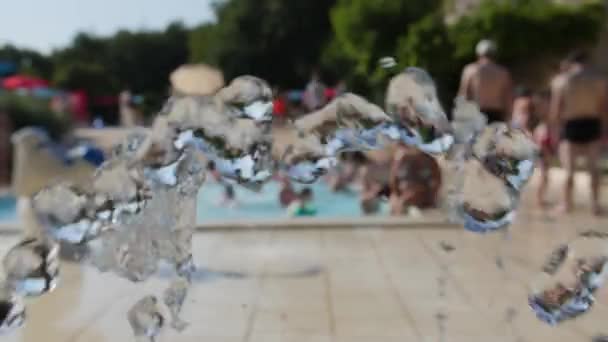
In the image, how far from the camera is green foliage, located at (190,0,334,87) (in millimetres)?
41250

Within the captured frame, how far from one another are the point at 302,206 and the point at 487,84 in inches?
100

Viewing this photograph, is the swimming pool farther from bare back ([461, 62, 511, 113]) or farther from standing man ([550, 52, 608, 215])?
standing man ([550, 52, 608, 215])

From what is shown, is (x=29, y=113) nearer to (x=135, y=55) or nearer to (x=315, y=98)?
(x=315, y=98)

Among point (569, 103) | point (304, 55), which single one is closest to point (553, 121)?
point (569, 103)

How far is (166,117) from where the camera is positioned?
292 cm

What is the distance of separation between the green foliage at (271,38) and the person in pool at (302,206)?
3016 cm

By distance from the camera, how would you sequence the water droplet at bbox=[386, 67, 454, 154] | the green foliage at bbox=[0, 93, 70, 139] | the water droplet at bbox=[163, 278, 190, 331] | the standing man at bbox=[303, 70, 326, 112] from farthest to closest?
the green foliage at bbox=[0, 93, 70, 139] < the standing man at bbox=[303, 70, 326, 112] < the water droplet at bbox=[163, 278, 190, 331] < the water droplet at bbox=[386, 67, 454, 154]

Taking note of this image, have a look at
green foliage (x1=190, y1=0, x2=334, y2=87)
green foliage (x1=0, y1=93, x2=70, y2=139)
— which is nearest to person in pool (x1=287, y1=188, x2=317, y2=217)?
green foliage (x1=0, y1=93, x2=70, y2=139)

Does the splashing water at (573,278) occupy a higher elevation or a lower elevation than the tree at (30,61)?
lower

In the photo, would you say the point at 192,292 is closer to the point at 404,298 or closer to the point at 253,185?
the point at 404,298

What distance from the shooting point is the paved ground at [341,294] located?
3793 millimetres

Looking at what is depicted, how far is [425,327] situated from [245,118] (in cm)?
142

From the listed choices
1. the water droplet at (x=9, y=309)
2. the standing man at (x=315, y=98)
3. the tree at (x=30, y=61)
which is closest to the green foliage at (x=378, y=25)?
the standing man at (x=315, y=98)

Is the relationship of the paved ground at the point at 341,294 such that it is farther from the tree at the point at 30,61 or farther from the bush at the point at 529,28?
the tree at the point at 30,61
